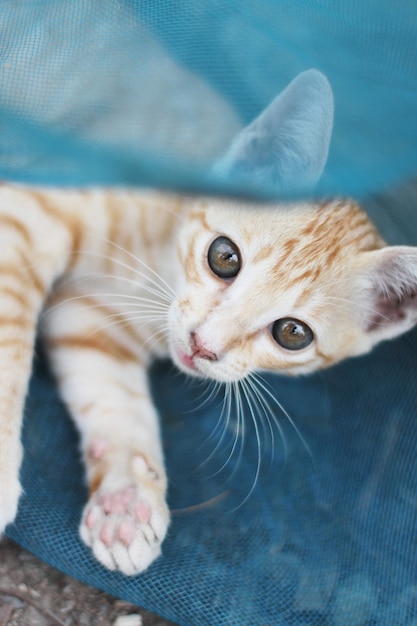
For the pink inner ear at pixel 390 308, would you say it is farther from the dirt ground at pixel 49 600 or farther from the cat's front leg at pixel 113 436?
the dirt ground at pixel 49 600

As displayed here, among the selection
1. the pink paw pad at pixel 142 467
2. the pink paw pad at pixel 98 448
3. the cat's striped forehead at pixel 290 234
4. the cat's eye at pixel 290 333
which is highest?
the cat's striped forehead at pixel 290 234

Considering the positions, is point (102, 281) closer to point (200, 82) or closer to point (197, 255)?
point (197, 255)

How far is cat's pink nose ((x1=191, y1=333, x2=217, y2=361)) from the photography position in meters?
1.20

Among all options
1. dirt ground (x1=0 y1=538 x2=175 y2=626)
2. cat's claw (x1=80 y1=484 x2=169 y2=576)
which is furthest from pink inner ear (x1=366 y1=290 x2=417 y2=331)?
dirt ground (x1=0 y1=538 x2=175 y2=626)

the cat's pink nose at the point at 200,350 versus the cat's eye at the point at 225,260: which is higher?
the cat's eye at the point at 225,260

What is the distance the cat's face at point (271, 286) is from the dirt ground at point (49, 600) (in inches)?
19.0

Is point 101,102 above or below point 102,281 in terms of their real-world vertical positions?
above

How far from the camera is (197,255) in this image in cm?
130

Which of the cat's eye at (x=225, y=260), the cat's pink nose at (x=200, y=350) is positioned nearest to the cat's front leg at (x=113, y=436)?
the cat's pink nose at (x=200, y=350)

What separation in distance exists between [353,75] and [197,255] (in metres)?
0.44

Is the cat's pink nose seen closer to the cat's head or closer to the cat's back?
the cat's head

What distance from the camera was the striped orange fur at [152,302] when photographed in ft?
3.98

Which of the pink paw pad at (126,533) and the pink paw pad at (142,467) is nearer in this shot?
the pink paw pad at (126,533)

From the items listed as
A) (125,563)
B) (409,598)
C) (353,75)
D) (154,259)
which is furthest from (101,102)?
(409,598)
